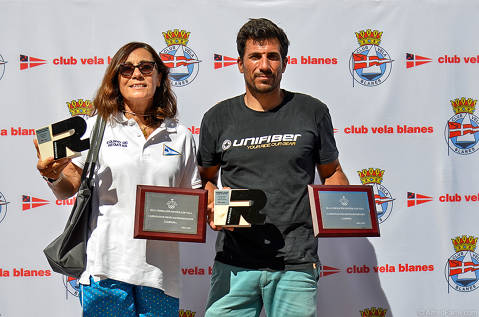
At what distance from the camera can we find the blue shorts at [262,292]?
240cm

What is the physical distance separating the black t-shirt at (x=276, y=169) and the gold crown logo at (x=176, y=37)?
101 cm

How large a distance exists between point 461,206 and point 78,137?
2522mm

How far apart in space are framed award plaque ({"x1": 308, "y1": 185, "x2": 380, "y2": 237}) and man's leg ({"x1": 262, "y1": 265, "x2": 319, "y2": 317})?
229 mm

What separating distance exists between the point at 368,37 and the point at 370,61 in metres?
0.16

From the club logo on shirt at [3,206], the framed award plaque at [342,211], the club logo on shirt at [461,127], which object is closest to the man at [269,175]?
the framed award plaque at [342,211]

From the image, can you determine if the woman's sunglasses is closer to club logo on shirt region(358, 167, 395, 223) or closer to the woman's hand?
the woman's hand

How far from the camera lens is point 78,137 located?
7.25 ft

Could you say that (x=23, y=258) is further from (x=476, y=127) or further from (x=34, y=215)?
(x=476, y=127)

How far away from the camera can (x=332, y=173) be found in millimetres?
2619

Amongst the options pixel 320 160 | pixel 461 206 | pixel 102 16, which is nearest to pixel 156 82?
pixel 320 160

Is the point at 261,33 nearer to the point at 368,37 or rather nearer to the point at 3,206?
the point at 368,37

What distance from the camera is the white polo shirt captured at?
224 cm

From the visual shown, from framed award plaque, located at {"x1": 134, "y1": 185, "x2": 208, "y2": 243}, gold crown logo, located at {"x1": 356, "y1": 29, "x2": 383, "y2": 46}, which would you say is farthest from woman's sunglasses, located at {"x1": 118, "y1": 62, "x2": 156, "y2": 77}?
gold crown logo, located at {"x1": 356, "y1": 29, "x2": 383, "y2": 46}

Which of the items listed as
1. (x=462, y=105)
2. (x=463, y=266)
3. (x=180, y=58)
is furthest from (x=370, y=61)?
(x=463, y=266)
